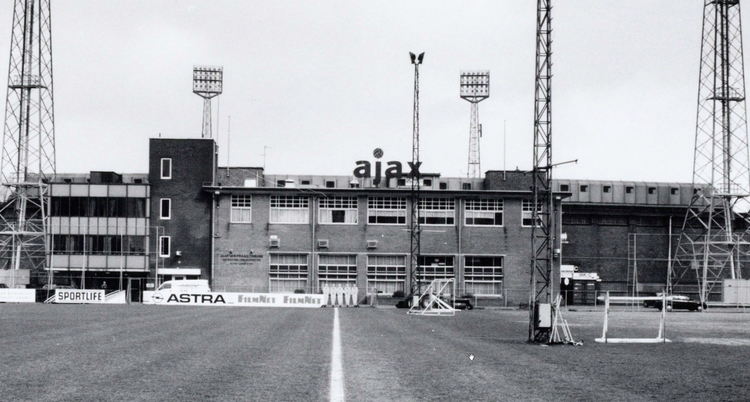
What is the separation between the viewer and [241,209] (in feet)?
258

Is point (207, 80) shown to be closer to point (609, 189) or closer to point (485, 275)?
point (485, 275)

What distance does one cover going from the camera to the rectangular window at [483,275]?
77.8 meters

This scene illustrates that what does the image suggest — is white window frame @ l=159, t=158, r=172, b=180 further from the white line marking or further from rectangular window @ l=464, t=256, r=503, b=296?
the white line marking

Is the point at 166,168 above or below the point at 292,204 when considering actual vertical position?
above

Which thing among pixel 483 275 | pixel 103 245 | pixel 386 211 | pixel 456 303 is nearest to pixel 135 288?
pixel 103 245

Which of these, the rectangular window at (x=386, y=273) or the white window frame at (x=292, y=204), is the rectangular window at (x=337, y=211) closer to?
the white window frame at (x=292, y=204)

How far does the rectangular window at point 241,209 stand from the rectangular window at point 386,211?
34.1ft

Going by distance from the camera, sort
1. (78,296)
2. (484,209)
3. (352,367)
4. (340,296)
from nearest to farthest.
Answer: (352,367) < (78,296) < (340,296) < (484,209)

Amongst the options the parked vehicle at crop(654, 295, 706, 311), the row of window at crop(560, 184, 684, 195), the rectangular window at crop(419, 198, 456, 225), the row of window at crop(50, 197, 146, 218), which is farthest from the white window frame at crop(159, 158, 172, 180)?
the row of window at crop(560, 184, 684, 195)

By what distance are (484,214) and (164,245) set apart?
28.2 meters

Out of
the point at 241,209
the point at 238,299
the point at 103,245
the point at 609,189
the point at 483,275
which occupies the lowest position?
the point at 238,299

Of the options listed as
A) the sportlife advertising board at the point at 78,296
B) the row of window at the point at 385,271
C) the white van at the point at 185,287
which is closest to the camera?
the sportlife advertising board at the point at 78,296

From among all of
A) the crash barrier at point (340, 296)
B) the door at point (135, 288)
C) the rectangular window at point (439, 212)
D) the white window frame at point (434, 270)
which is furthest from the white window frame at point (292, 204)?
the door at point (135, 288)

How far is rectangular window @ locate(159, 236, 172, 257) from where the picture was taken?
78.5 meters
